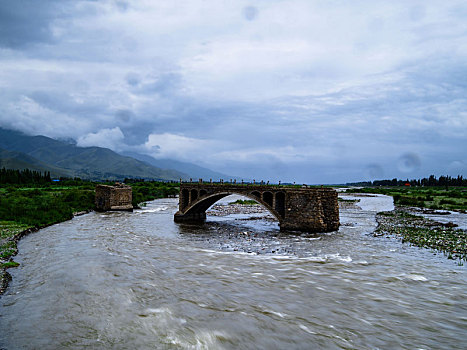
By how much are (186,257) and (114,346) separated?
1490 cm

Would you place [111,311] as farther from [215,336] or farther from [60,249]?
[60,249]

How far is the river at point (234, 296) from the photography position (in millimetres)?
14680

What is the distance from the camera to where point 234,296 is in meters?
19.6

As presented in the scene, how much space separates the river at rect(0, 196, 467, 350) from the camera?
578 inches

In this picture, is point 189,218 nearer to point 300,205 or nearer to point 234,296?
point 300,205

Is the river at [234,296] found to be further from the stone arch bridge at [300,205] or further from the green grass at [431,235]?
the stone arch bridge at [300,205]

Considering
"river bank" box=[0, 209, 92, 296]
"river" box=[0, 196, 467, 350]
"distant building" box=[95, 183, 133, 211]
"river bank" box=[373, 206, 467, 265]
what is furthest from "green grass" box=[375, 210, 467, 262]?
"distant building" box=[95, 183, 133, 211]

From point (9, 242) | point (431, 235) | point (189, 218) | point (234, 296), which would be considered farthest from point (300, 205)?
point (9, 242)

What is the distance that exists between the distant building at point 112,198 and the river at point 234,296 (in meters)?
32.4

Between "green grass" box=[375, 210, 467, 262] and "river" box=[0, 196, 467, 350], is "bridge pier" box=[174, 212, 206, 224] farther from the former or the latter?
"green grass" box=[375, 210, 467, 262]

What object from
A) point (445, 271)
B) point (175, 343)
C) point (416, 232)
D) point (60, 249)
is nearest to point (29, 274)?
point (60, 249)

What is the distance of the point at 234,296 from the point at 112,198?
5253 cm

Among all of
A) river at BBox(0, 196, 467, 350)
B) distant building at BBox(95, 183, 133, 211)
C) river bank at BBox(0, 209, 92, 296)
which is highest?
distant building at BBox(95, 183, 133, 211)

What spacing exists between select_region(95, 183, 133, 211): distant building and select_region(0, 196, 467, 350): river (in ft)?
106
